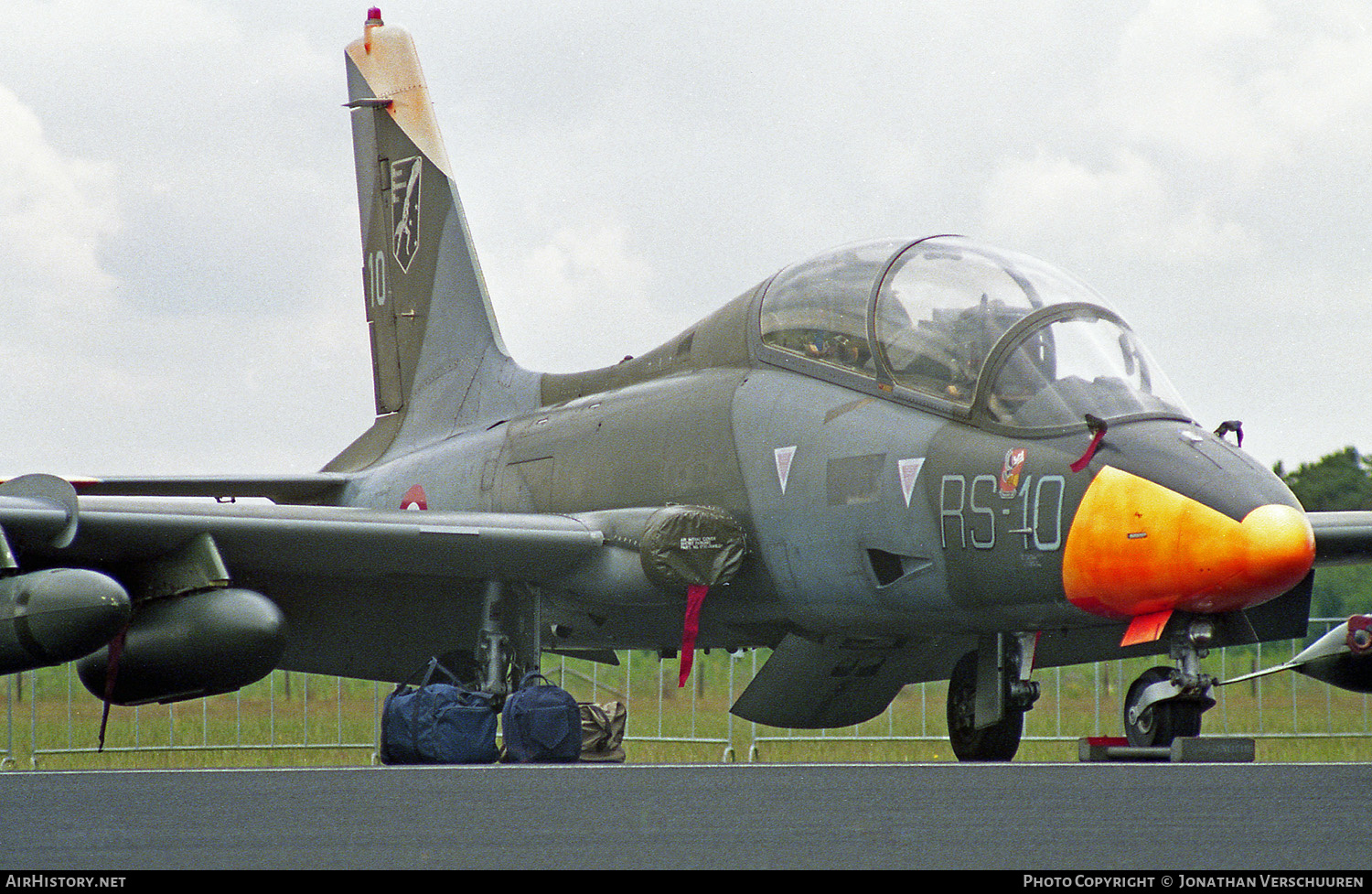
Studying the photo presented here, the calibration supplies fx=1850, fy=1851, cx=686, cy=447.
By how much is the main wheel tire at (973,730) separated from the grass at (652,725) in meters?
4.98

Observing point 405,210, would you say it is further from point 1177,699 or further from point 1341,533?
point 1177,699

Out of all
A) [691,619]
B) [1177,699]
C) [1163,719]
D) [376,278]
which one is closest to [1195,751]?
[1177,699]

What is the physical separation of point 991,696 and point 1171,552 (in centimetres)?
200

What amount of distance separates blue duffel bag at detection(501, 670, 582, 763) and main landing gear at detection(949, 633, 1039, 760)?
7.22 feet

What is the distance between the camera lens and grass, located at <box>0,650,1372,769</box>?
53.3 ft

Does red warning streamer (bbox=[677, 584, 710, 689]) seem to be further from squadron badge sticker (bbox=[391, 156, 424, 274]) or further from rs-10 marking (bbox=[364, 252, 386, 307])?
rs-10 marking (bbox=[364, 252, 386, 307])

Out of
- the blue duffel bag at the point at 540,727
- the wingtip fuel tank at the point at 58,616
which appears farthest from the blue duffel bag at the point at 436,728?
the wingtip fuel tank at the point at 58,616

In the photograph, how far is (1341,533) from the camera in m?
10.9

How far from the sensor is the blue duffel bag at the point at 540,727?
390 inches

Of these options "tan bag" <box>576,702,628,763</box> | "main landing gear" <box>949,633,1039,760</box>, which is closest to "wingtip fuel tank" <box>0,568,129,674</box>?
"tan bag" <box>576,702,628,763</box>

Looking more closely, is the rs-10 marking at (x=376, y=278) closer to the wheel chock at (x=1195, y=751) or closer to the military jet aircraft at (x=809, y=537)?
the military jet aircraft at (x=809, y=537)

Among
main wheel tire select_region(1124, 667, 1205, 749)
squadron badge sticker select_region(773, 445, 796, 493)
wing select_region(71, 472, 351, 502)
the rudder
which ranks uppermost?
the rudder
